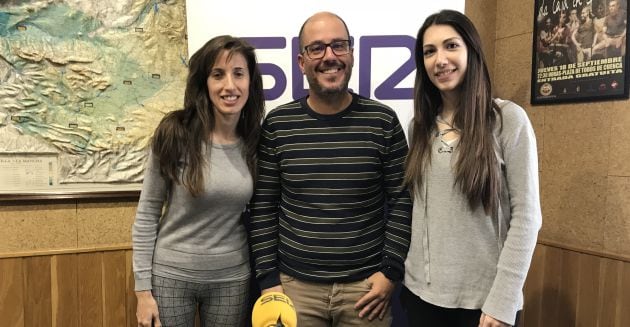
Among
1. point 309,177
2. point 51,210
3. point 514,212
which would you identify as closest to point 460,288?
point 514,212

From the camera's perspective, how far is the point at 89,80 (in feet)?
6.25

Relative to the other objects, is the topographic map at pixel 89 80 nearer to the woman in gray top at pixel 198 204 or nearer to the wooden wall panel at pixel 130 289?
the wooden wall panel at pixel 130 289

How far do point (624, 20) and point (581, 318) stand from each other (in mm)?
1291

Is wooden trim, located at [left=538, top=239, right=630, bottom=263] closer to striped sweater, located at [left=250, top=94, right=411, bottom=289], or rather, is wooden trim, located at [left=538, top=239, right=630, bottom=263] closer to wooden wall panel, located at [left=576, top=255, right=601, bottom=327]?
wooden wall panel, located at [left=576, top=255, right=601, bottom=327]

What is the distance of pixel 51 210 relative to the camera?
6.29 ft

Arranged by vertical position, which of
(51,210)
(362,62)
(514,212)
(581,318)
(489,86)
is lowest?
(581,318)

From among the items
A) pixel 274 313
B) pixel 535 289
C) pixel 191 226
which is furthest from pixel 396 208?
pixel 535 289

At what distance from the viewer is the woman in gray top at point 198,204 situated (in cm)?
140

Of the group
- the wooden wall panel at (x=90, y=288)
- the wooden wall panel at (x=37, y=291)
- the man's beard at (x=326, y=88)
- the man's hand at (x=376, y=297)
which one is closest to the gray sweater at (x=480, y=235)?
the man's hand at (x=376, y=297)

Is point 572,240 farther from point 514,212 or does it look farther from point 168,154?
point 168,154

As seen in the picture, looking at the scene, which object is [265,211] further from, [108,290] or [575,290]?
[575,290]

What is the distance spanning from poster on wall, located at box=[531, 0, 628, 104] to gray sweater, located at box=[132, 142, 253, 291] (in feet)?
5.01

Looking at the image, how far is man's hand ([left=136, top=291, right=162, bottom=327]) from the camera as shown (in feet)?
4.59

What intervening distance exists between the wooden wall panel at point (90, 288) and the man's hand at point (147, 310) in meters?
0.71
